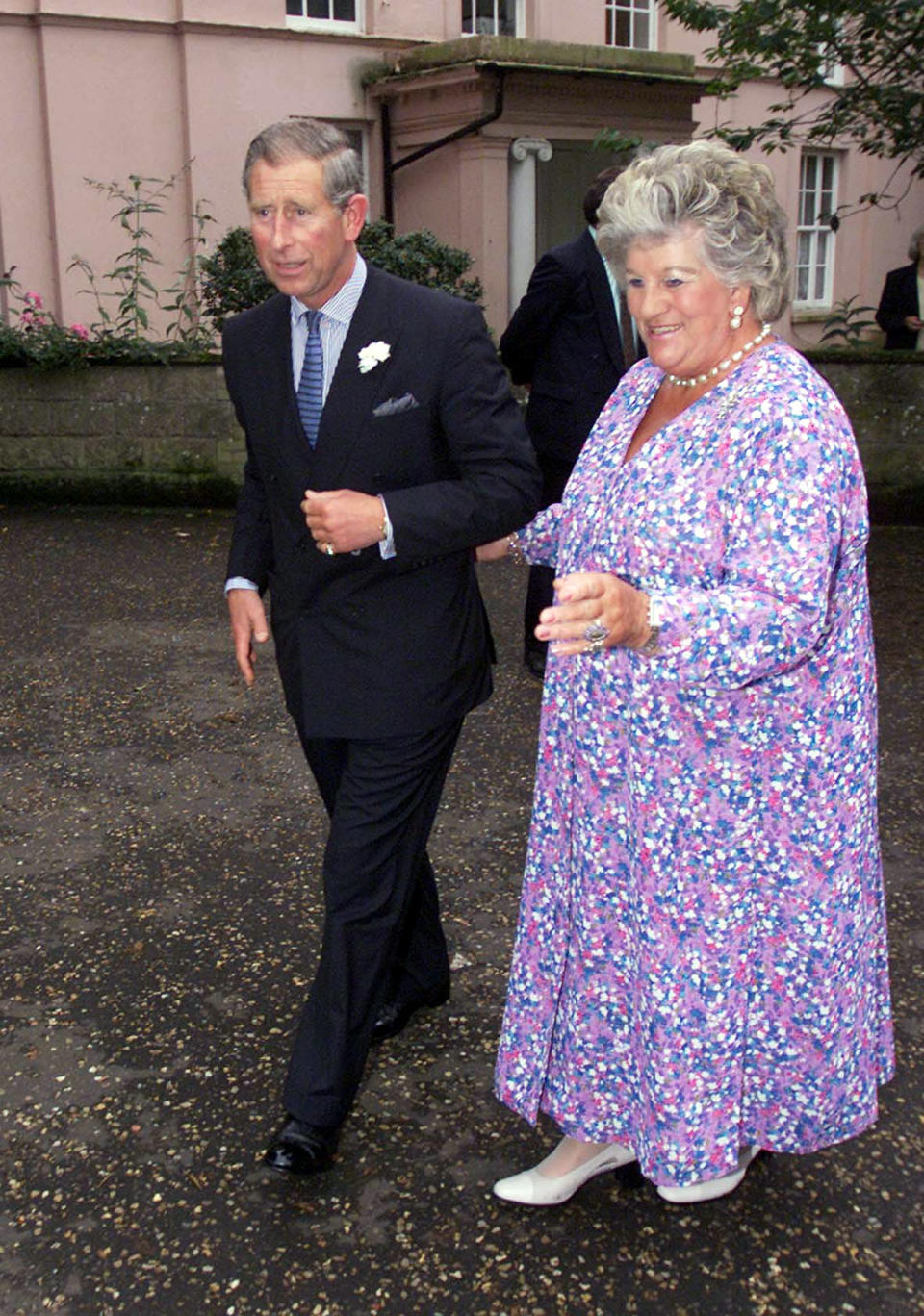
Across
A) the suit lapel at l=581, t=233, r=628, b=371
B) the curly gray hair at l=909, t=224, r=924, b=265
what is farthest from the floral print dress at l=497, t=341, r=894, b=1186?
the curly gray hair at l=909, t=224, r=924, b=265

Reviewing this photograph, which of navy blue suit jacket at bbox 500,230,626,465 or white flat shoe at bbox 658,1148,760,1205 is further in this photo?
navy blue suit jacket at bbox 500,230,626,465

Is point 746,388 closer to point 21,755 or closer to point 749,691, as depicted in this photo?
point 749,691

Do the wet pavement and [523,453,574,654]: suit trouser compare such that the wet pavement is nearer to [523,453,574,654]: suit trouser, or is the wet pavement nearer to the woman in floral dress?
the woman in floral dress

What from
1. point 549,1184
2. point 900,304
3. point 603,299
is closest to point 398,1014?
point 549,1184

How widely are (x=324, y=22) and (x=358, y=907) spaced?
15.2 meters

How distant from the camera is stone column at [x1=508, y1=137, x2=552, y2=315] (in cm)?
1622

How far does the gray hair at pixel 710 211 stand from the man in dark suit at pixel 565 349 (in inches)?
131

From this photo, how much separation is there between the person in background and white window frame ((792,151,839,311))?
10.8 m

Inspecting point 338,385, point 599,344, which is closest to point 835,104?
point 599,344

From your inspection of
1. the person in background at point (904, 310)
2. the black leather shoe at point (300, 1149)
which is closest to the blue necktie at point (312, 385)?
the black leather shoe at point (300, 1149)

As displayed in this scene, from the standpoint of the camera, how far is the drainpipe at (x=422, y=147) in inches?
613

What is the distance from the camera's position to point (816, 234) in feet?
68.4

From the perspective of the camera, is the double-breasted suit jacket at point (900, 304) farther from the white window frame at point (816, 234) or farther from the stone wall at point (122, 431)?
the white window frame at point (816, 234)

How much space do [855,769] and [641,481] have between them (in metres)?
0.66
